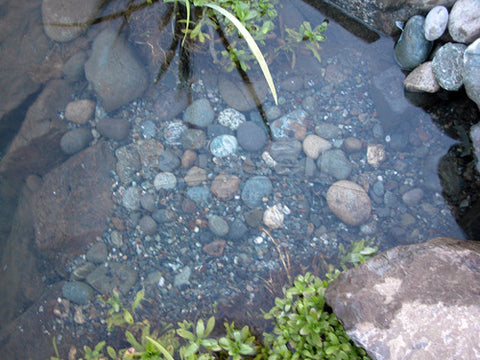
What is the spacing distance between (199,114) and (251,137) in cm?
61

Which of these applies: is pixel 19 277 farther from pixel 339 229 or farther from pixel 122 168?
pixel 339 229

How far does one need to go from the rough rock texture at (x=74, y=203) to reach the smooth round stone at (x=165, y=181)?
0.51 metres

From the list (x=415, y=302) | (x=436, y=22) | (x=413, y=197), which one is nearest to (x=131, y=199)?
(x=415, y=302)

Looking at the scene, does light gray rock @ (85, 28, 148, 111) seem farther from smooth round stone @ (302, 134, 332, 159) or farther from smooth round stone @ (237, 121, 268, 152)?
smooth round stone @ (302, 134, 332, 159)

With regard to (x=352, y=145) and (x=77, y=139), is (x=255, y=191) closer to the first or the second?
(x=352, y=145)

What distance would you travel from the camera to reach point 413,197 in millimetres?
3178

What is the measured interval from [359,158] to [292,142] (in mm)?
704

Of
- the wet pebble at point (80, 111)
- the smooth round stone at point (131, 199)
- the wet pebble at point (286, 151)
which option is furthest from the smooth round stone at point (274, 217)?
the wet pebble at point (80, 111)

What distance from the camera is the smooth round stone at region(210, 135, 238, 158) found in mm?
3439

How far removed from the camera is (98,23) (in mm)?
3750

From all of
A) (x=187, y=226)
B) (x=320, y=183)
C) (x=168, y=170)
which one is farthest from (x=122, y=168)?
(x=320, y=183)

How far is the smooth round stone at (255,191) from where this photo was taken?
330 centimetres

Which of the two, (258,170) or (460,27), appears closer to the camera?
(460,27)

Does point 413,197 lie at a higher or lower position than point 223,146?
lower
